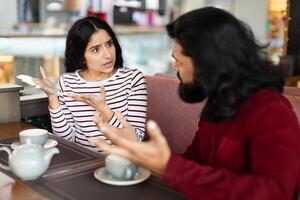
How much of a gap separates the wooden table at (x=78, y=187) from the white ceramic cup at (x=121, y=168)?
41 mm

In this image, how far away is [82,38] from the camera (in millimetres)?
1877

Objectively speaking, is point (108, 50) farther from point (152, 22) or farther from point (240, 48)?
point (152, 22)

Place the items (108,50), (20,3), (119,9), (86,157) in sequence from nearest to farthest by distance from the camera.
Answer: (86,157) → (108,50) → (20,3) → (119,9)

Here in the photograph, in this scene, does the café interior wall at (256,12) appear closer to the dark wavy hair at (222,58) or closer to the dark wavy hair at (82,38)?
the dark wavy hair at (82,38)

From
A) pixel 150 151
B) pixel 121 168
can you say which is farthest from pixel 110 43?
pixel 150 151

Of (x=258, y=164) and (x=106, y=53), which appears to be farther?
(x=106, y=53)

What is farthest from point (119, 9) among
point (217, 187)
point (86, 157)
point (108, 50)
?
point (217, 187)

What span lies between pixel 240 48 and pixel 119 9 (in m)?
6.37

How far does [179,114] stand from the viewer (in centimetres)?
225

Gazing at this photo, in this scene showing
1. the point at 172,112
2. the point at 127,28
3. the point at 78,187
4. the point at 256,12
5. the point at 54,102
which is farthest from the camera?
the point at 256,12

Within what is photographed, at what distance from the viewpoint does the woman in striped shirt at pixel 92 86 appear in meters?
1.87

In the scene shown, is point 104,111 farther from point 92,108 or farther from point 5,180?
point 5,180

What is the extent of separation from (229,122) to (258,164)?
0.15 meters

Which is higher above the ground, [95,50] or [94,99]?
[95,50]
